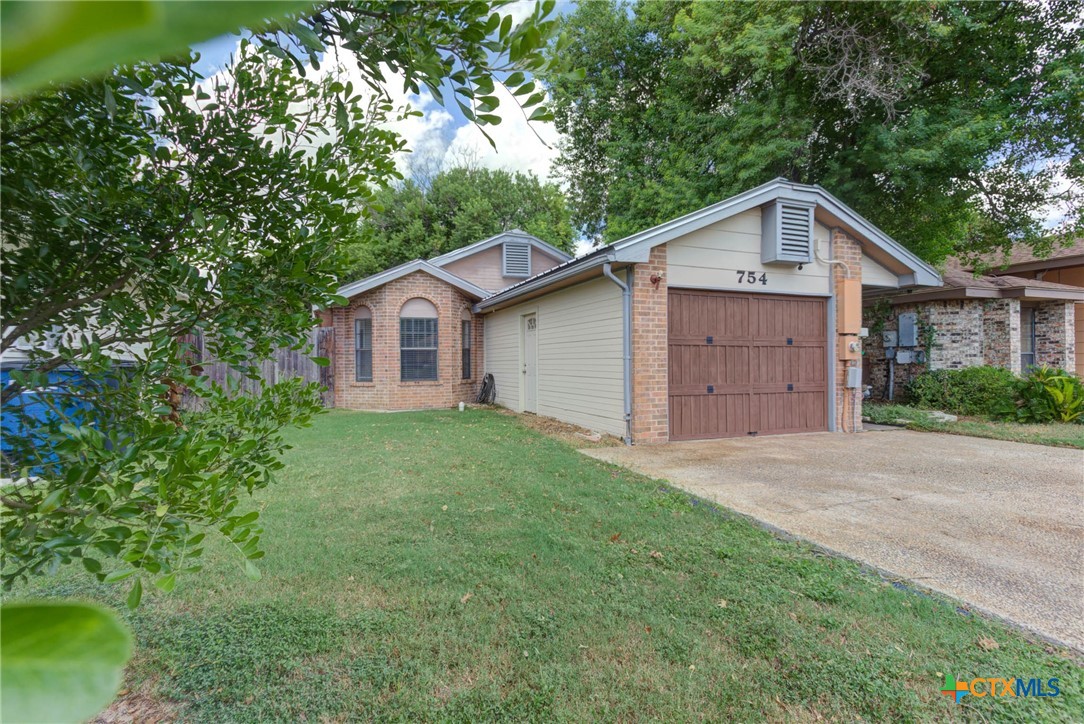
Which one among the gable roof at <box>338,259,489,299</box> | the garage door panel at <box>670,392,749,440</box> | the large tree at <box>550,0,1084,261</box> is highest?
the large tree at <box>550,0,1084,261</box>

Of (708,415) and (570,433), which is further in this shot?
(570,433)

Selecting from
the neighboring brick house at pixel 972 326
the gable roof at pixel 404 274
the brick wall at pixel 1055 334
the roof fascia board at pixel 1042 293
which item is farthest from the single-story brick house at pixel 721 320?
the brick wall at pixel 1055 334

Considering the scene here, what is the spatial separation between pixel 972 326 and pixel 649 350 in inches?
363

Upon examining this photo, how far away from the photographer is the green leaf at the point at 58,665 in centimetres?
22

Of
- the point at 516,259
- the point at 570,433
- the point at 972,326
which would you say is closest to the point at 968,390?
the point at 972,326

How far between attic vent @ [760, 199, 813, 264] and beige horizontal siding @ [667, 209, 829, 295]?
5.3 inches

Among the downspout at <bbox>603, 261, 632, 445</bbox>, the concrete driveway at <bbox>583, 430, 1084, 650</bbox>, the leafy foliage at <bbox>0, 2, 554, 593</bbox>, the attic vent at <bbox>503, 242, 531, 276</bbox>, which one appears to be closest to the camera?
the leafy foliage at <bbox>0, 2, 554, 593</bbox>

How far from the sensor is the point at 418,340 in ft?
39.8

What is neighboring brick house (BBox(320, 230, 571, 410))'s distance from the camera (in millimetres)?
11789

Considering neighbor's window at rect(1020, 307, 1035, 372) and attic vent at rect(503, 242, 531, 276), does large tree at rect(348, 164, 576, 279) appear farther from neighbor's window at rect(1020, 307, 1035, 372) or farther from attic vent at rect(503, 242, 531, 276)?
neighbor's window at rect(1020, 307, 1035, 372)

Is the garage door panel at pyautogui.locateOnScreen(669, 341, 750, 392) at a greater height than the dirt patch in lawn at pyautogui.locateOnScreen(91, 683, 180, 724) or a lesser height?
greater

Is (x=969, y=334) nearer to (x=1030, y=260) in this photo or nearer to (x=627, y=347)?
(x=1030, y=260)

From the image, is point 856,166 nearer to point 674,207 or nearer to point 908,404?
point 674,207

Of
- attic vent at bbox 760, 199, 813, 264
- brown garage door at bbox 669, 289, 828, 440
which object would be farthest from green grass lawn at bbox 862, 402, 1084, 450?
attic vent at bbox 760, 199, 813, 264
